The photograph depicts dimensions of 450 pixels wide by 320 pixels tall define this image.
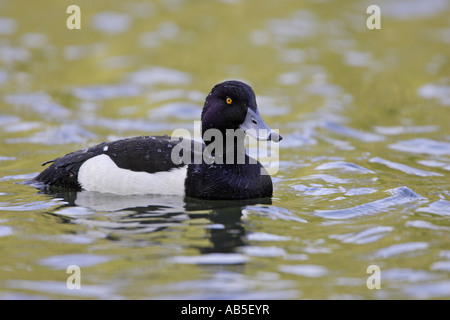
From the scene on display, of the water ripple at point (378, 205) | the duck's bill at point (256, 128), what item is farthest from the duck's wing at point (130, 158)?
the water ripple at point (378, 205)

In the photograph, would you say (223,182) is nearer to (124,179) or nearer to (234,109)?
(234,109)

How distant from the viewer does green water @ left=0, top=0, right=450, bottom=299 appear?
6047 mm

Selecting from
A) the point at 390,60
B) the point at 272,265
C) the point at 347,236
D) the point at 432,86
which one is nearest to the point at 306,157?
the point at 347,236

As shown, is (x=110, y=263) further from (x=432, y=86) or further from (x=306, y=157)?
(x=432, y=86)

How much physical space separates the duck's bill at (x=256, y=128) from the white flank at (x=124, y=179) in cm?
90

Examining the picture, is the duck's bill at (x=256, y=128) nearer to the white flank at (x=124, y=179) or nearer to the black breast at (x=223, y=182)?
the black breast at (x=223, y=182)

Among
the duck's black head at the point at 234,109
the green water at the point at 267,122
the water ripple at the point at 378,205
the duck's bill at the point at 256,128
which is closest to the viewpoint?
the green water at the point at 267,122

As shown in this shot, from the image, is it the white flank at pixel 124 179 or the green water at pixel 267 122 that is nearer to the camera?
the green water at pixel 267 122

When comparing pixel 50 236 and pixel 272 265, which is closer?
pixel 272 265

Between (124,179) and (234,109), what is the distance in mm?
1592

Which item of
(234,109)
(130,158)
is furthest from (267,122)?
(130,158)

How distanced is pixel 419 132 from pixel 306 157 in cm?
278

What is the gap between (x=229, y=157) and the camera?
8.27 m

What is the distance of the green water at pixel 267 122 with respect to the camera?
6047 mm
